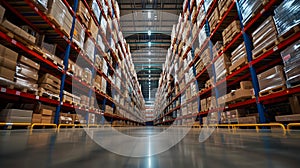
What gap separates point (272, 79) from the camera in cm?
273

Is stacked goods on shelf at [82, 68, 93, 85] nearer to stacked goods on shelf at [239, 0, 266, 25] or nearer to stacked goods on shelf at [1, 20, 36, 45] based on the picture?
stacked goods on shelf at [1, 20, 36, 45]

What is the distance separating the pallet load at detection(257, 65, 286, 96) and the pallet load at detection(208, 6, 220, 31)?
8.11 feet

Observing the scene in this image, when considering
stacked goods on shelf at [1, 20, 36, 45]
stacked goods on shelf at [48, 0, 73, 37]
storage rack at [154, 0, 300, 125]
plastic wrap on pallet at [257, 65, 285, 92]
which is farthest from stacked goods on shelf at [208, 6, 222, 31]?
stacked goods on shelf at [1, 20, 36, 45]

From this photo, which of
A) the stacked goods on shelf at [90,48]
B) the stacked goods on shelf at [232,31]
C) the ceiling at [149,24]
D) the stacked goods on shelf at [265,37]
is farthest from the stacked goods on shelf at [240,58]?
the ceiling at [149,24]

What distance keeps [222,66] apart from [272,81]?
160cm

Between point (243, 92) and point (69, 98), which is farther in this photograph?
point (69, 98)

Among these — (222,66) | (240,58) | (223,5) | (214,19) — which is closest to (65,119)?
(222,66)

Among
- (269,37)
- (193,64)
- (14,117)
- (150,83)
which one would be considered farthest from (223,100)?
(150,83)

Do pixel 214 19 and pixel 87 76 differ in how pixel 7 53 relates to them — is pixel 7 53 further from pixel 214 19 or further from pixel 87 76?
pixel 214 19

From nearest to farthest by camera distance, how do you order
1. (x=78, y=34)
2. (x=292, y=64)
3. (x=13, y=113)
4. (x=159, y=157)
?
1. (x=159, y=157)
2. (x=292, y=64)
3. (x=13, y=113)
4. (x=78, y=34)

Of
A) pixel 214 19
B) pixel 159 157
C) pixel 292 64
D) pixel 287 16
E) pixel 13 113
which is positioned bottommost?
pixel 159 157

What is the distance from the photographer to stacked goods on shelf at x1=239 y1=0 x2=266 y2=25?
2.96 metres

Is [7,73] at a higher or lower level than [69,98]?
higher

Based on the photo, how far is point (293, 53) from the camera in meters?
2.35
